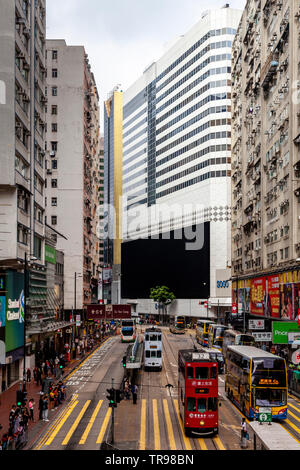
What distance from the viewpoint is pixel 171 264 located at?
142 metres

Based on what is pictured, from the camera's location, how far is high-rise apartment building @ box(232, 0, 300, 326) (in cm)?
5641

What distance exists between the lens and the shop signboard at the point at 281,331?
44844 mm

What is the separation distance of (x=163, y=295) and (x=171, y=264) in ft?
27.1

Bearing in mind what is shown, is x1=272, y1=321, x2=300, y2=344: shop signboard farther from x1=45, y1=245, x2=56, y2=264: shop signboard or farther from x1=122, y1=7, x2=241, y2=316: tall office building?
x1=122, y1=7, x2=241, y2=316: tall office building

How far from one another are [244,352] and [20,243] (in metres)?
22.2

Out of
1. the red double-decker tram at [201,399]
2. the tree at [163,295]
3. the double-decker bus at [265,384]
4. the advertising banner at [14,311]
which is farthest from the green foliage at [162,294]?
→ the red double-decker tram at [201,399]

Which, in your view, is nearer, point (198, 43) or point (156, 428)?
point (156, 428)

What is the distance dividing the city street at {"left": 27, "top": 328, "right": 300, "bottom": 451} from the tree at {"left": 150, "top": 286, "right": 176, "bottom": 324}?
272 ft

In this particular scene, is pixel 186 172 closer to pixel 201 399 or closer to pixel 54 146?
pixel 54 146

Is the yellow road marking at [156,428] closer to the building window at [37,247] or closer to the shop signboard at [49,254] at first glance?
the building window at [37,247]

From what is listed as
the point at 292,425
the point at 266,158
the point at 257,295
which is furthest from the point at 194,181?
the point at 292,425

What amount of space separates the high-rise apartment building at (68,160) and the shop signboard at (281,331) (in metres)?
50.0

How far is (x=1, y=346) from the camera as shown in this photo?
133 ft

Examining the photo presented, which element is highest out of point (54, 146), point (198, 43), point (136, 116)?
point (198, 43)
